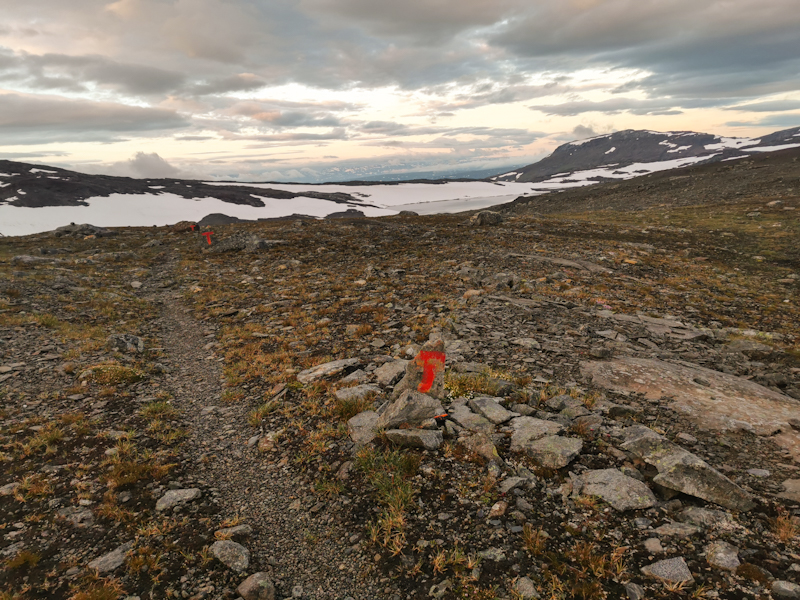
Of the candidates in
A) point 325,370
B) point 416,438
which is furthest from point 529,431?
point 325,370

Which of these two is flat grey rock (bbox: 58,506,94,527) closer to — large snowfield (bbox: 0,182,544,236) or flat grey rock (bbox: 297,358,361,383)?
flat grey rock (bbox: 297,358,361,383)

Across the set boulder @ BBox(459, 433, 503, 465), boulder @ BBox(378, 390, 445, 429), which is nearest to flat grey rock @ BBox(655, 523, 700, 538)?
boulder @ BBox(459, 433, 503, 465)

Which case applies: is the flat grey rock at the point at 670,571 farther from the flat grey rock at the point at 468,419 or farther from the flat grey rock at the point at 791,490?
the flat grey rock at the point at 468,419

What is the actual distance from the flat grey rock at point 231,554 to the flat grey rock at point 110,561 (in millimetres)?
1198

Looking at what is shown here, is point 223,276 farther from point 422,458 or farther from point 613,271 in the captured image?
point 613,271

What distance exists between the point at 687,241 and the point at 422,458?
30939 millimetres

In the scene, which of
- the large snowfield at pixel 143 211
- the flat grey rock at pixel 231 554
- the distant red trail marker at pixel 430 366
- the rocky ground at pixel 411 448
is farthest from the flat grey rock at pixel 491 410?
the large snowfield at pixel 143 211

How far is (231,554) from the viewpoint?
5.28m

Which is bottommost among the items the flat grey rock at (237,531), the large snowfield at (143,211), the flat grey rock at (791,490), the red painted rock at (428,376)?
the flat grey rock at (237,531)

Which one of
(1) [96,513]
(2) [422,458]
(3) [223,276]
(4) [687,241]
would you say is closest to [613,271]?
Answer: (4) [687,241]

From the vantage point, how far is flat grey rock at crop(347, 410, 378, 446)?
24.3 ft

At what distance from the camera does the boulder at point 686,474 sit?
5.09m

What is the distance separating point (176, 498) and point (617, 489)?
7.21 metres

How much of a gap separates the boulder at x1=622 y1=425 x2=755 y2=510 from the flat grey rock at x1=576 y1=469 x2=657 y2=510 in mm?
347
